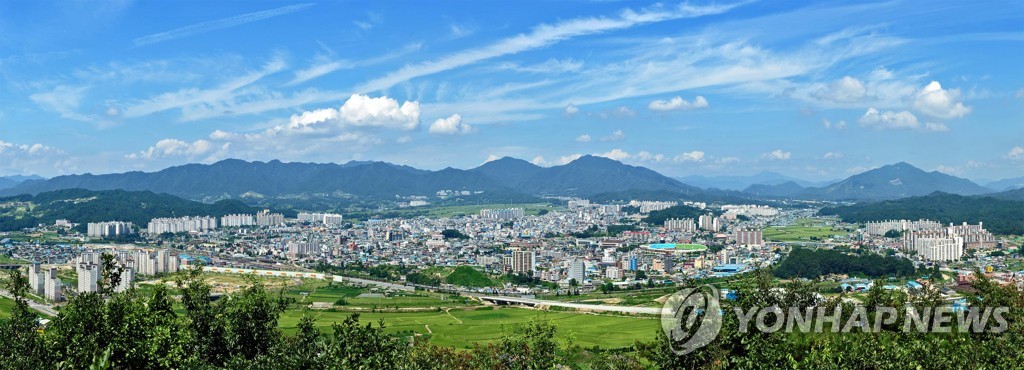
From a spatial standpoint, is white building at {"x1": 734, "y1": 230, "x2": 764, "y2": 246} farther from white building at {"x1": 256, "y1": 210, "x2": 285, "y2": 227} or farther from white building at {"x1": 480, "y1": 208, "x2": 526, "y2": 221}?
white building at {"x1": 256, "y1": 210, "x2": 285, "y2": 227}

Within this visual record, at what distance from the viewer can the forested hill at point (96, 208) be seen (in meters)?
69.8

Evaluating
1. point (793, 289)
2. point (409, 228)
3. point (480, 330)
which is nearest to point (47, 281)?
point (480, 330)

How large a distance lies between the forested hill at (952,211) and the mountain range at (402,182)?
71240 millimetres

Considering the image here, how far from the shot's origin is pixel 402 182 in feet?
569

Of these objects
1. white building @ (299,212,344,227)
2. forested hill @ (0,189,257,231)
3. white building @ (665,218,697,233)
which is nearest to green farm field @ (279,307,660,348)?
white building @ (665,218,697,233)

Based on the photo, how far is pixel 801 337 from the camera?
10711 millimetres

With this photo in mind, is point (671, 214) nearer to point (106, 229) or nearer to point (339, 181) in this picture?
point (106, 229)

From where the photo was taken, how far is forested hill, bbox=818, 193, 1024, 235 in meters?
57.2

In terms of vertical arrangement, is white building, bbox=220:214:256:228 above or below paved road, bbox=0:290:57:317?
above

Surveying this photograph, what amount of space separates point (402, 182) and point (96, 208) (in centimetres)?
10069

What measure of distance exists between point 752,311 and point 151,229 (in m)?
67.6

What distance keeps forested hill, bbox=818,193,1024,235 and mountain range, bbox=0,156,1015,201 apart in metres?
71.2

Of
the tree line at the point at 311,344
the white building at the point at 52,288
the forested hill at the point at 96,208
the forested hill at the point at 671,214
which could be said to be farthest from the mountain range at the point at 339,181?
the tree line at the point at 311,344

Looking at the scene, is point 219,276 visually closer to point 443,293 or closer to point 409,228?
point 443,293
